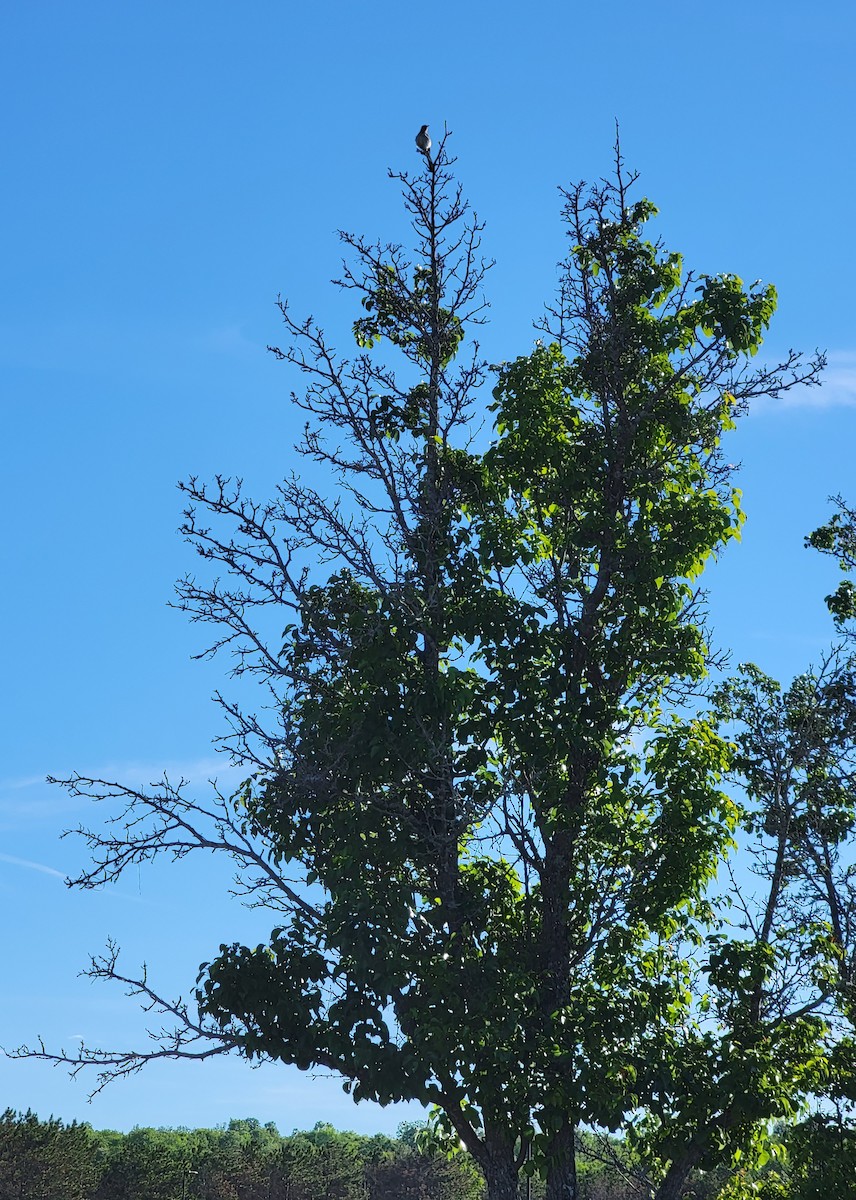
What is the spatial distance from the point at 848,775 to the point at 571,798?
6852 millimetres

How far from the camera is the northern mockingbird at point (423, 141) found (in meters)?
16.5

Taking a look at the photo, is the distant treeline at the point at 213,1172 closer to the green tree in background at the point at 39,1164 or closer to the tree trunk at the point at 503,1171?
the green tree in background at the point at 39,1164

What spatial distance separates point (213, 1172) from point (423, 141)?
223 feet

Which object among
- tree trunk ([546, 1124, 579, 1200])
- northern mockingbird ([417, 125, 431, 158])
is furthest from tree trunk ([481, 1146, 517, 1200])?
northern mockingbird ([417, 125, 431, 158])

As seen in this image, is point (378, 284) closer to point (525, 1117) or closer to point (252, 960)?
point (252, 960)

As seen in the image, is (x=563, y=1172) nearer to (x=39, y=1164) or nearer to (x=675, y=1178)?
(x=675, y=1178)

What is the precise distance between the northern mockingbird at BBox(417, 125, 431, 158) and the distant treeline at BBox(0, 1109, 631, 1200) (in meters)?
49.1

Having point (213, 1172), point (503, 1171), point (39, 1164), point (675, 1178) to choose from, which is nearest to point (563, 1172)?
point (503, 1171)

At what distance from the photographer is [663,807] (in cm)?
1464

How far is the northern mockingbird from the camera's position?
16453mm

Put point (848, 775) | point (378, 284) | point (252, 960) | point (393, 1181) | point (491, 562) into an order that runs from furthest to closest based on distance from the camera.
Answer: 1. point (393, 1181)
2. point (848, 775)
3. point (378, 284)
4. point (491, 562)
5. point (252, 960)

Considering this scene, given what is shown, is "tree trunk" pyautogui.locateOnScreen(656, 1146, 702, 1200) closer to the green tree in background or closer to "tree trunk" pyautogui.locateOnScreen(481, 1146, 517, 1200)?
"tree trunk" pyautogui.locateOnScreen(481, 1146, 517, 1200)

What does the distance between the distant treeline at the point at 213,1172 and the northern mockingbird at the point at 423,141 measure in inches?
1934

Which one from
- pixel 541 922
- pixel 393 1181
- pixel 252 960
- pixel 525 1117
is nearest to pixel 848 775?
pixel 541 922
